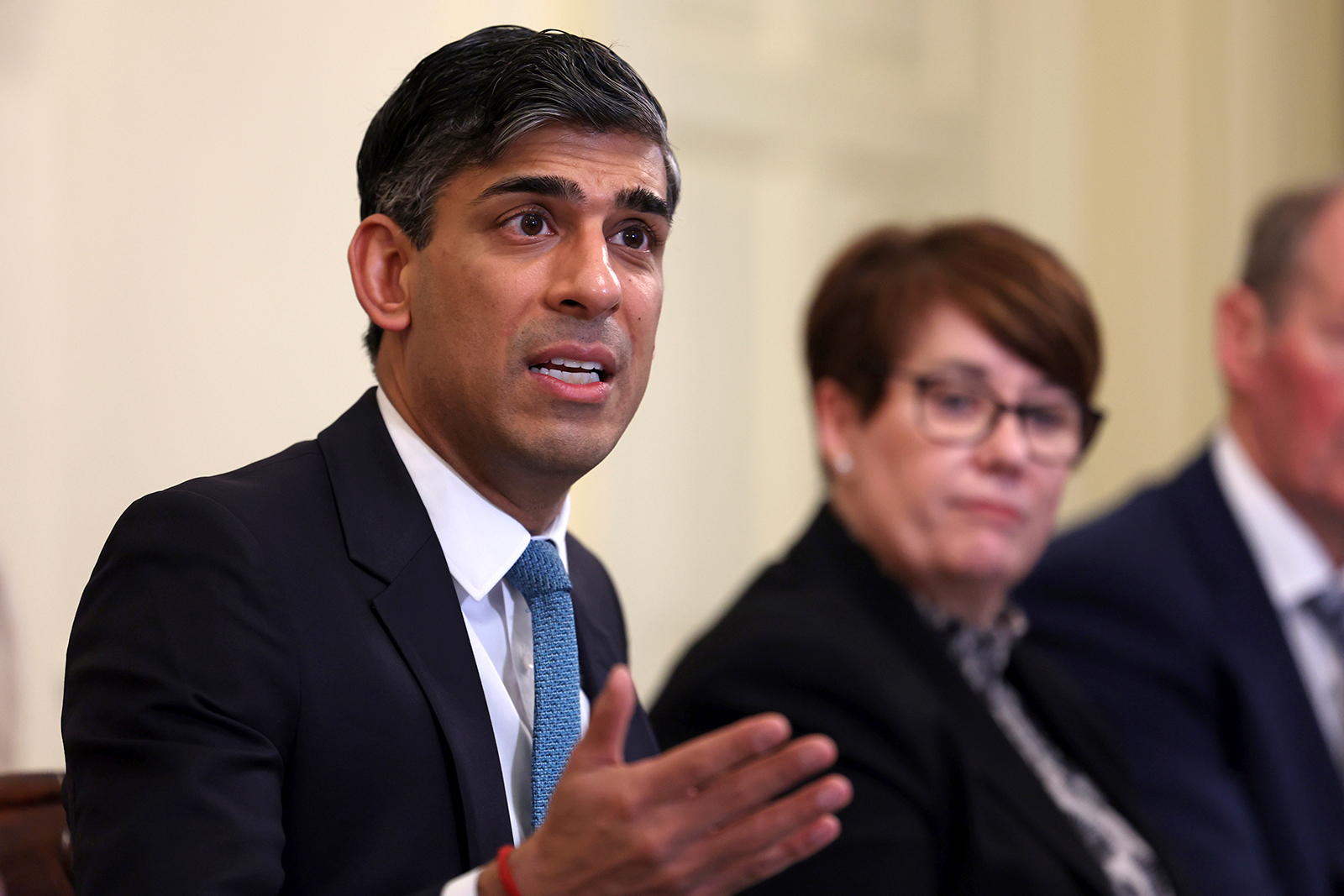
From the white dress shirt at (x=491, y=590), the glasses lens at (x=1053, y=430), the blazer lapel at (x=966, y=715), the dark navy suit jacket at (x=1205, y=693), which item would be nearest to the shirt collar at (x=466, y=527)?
the white dress shirt at (x=491, y=590)

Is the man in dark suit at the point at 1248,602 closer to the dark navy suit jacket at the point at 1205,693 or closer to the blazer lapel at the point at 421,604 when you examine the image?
the dark navy suit jacket at the point at 1205,693

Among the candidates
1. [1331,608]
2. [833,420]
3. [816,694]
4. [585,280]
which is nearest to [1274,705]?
[1331,608]

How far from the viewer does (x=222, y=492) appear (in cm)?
87

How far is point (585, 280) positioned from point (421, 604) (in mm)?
241

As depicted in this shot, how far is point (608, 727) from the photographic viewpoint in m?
0.74

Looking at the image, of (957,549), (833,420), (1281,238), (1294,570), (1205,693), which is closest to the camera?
(957,549)

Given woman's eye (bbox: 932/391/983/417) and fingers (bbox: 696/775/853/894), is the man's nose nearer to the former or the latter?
fingers (bbox: 696/775/853/894)

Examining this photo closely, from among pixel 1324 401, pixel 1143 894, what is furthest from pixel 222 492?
pixel 1324 401

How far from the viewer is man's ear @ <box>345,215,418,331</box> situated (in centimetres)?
93

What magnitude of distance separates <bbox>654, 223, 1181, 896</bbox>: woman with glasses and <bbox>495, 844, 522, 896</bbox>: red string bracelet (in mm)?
663

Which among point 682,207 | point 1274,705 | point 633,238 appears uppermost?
point 682,207

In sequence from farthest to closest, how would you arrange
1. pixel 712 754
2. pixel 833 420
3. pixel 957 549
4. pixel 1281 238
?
pixel 1281 238 → pixel 833 420 → pixel 957 549 → pixel 712 754

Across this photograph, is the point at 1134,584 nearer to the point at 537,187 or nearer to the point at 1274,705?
the point at 1274,705

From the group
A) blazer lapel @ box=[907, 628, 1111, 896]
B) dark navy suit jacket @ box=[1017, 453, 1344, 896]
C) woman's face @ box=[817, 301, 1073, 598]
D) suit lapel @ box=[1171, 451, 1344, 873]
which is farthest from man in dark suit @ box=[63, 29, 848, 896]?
suit lapel @ box=[1171, 451, 1344, 873]
